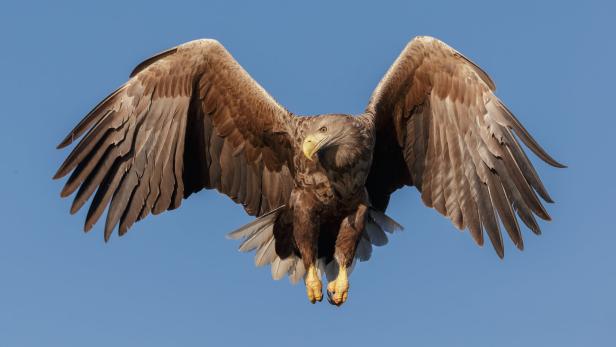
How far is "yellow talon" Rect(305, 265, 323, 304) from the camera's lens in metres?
11.4

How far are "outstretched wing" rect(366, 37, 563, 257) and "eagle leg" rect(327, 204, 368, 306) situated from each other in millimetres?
706

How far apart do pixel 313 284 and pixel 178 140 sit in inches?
61.6

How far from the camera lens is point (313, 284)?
37.5 feet

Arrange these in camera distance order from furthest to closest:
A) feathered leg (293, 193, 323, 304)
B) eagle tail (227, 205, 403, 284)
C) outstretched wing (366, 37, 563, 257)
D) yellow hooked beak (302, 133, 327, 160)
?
eagle tail (227, 205, 403, 284) < outstretched wing (366, 37, 563, 257) < feathered leg (293, 193, 323, 304) < yellow hooked beak (302, 133, 327, 160)

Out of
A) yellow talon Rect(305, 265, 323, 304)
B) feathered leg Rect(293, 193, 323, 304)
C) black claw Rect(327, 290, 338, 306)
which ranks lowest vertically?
black claw Rect(327, 290, 338, 306)

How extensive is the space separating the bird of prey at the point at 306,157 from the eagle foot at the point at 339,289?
0.04ft

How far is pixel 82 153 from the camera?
11633mm

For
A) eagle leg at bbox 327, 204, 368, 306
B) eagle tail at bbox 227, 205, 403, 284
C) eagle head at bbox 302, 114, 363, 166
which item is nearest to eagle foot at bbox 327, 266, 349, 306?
eagle leg at bbox 327, 204, 368, 306

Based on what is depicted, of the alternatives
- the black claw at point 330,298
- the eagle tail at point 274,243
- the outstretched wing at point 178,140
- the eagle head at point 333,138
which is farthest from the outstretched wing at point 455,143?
the black claw at point 330,298

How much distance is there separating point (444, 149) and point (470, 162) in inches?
9.0

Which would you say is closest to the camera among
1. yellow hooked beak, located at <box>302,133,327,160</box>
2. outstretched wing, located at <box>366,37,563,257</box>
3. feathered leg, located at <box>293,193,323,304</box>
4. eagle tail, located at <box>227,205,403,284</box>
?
yellow hooked beak, located at <box>302,133,327,160</box>

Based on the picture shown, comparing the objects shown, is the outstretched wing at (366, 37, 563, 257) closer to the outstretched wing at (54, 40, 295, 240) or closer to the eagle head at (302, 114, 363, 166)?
the eagle head at (302, 114, 363, 166)

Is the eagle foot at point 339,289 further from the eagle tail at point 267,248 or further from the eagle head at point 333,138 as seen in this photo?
the eagle head at point 333,138

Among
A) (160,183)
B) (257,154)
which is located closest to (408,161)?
(257,154)
